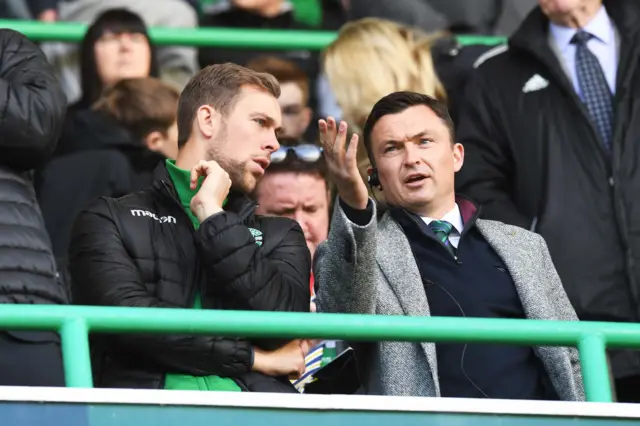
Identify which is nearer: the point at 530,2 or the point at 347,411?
the point at 347,411

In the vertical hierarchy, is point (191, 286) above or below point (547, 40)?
below

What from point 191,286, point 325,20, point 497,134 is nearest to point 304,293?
point 191,286

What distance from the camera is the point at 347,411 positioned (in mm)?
5105

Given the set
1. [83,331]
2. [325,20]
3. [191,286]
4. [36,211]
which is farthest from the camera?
[325,20]

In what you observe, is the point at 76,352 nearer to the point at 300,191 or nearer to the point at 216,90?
the point at 216,90

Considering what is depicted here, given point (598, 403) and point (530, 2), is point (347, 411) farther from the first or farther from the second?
point (530, 2)

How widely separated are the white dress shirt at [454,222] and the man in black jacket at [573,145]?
0.85 metres

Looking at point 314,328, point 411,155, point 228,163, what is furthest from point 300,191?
point 314,328

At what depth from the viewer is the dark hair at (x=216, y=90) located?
5.75 m

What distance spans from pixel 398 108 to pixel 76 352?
1.47 m

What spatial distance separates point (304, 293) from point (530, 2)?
14.8ft

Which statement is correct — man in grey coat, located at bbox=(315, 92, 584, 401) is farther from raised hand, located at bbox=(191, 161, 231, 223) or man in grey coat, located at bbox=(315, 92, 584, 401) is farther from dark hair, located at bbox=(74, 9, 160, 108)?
dark hair, located at bbox=(74, 9, 160, 108)

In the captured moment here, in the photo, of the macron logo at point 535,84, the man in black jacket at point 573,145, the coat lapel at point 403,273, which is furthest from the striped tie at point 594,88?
the coat lapel at point 403,273

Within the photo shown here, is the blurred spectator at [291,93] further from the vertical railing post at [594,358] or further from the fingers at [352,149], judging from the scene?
the vertical railing post at [594,358]
